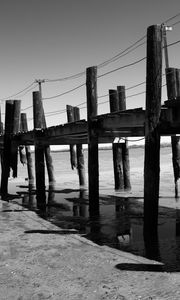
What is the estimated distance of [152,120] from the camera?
29.0 ft

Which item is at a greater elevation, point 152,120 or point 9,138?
point 9,138

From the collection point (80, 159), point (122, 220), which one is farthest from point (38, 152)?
point (122, 220)

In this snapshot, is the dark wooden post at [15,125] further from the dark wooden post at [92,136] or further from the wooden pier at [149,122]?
the dark wooden post at [92,136]

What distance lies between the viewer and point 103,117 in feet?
37.0

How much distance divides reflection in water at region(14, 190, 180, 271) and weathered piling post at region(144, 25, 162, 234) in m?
0.51

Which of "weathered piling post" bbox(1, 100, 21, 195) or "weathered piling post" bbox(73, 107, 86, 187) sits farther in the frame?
"weathered piling post" bbox(73, 107, 86, 187)

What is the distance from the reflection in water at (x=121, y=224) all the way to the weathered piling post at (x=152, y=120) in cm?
51

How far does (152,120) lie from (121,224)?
11.0 ft

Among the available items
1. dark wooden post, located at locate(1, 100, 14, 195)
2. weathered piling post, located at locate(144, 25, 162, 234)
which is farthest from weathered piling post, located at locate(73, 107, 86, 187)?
weathered piling post, located at locate(144, 25, 162, 234)

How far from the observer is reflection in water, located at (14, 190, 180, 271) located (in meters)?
8.05

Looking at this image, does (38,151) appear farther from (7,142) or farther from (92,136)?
(92,136)

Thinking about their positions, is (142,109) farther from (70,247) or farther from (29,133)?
(29,133)

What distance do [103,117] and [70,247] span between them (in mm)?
4365

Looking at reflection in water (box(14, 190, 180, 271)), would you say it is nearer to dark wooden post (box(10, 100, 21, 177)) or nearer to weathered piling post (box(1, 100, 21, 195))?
weathered piling post (box(1, 100, 21, 195))
